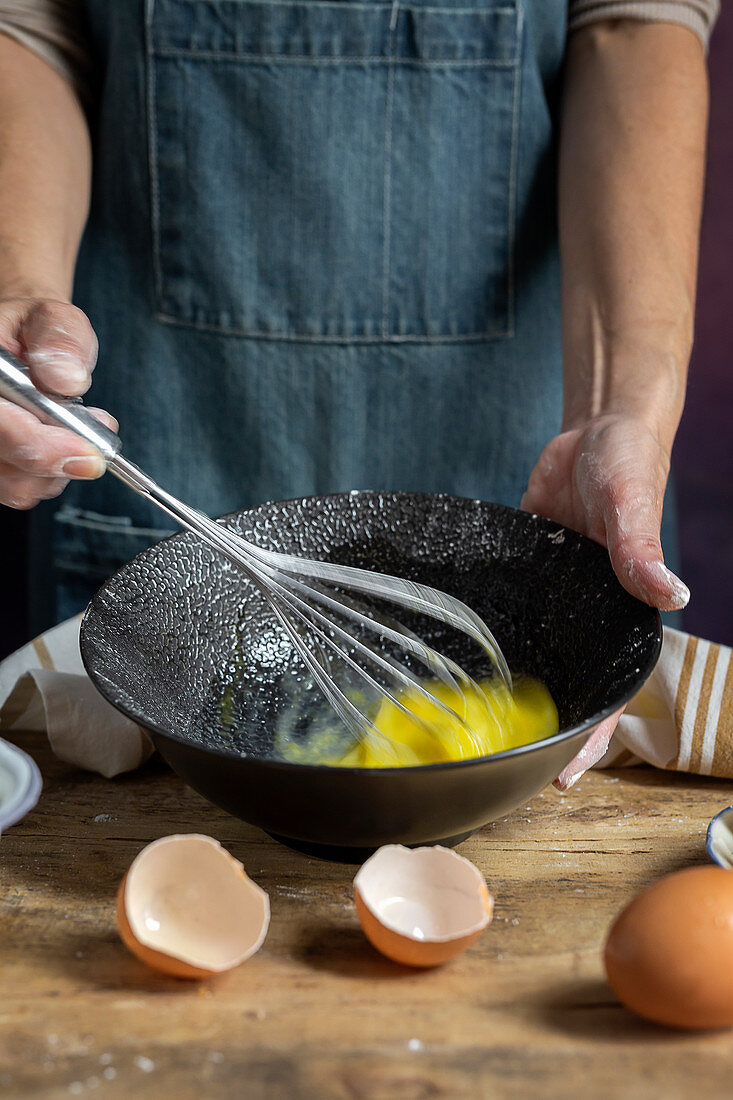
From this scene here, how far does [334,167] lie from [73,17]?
27 centimetres

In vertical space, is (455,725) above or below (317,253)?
below

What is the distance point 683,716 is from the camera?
0.60 m

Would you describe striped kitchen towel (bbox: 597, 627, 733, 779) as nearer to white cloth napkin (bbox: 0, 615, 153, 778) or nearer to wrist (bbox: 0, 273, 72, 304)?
white cloth napkin (bbox: 0, 615, 153, 778)

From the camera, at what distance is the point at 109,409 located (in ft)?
2.99

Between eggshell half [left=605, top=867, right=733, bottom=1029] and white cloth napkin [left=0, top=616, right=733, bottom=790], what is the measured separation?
0.54 ft

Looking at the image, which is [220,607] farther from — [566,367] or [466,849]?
[566,367]

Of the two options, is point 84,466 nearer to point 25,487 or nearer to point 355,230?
point 25,487

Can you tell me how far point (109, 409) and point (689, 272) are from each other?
0.52 meters

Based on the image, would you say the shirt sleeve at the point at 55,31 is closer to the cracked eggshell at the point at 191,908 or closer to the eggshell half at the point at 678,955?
the cracked eggshell at the point at 191,908

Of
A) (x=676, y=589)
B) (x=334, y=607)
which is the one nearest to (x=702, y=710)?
(x=676, y=589)

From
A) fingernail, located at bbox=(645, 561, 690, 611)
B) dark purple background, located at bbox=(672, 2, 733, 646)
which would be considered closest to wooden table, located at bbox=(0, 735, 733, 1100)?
fingernail, located at bbox=(645, 561, 690, 611)

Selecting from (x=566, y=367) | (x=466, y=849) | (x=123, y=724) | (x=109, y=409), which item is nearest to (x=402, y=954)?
(x=466, y=849)

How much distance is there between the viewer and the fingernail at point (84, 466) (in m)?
0.54

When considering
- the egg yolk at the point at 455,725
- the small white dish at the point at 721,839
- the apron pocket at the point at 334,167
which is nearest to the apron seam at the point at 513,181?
the apron pocket at the point at 334,167
